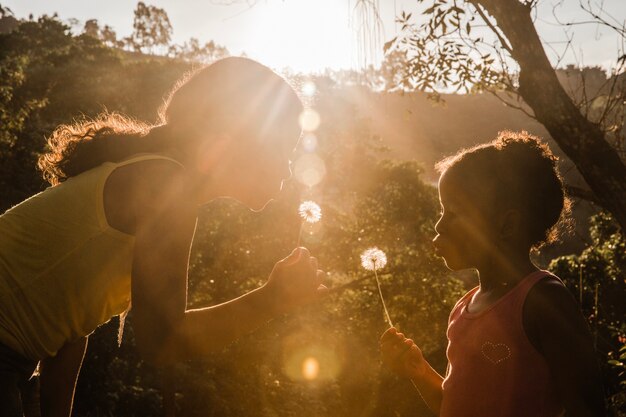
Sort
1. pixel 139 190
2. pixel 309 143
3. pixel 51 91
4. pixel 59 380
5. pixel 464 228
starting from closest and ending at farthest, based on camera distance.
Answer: pixel 139 190
pixel 464 228
pixel 59 380
pixel 309 143
pixel 51 91


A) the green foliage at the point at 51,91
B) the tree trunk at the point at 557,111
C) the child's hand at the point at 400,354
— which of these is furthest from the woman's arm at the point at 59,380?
the green foliage at the point at 51,91

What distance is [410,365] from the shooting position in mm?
2168

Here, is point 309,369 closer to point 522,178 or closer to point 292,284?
point 292,284

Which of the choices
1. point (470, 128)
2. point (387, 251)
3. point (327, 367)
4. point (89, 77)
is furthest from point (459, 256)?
point (470, 128)

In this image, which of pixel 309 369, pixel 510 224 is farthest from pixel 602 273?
pixel 510 224

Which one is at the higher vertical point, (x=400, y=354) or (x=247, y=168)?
(x=247, y=168)

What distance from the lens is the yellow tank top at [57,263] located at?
167cm

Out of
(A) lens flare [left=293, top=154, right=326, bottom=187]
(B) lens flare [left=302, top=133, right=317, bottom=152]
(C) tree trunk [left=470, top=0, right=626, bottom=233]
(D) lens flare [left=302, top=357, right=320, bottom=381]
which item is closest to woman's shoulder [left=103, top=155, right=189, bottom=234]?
(C) tree trunk [left=470, top=0, right=626, bottom=233]

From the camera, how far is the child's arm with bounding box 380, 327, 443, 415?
2.13m

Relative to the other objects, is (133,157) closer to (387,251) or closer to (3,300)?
(3,300)

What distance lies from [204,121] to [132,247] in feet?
1.96

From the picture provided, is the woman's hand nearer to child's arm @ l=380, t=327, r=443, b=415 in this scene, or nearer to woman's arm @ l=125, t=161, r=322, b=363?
woman's arm @ l=125, t=161, r=322, b=363

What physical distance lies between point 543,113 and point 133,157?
2.55 m

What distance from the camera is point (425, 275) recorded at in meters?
7.96
